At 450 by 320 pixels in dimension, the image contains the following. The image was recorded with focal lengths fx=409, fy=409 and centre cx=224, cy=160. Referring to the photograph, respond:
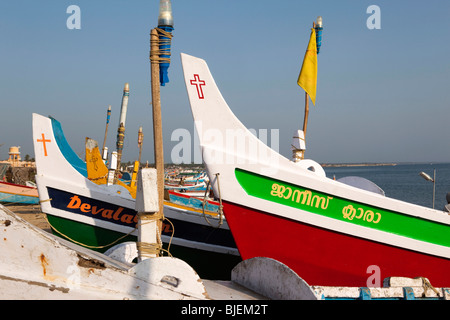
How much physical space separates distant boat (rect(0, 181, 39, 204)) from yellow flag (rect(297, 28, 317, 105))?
55.6 ft

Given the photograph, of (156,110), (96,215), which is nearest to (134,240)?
(96,215)

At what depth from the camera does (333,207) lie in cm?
643

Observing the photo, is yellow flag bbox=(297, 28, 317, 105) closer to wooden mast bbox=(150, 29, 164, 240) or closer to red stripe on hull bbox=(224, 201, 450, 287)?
red stripe on hull bbox=(224, 201, 450, 287)

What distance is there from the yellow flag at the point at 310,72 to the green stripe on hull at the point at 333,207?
2.65 m

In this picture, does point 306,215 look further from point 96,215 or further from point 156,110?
point 96,215

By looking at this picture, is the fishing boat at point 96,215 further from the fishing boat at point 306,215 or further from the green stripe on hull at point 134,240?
the fishing boat at point 306,215

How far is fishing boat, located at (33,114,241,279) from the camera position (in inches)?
316

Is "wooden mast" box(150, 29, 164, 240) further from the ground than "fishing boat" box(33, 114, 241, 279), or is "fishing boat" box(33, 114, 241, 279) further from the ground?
"wooden mast" box(150, 29, 164, 240)

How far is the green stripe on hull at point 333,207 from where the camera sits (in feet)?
21.1

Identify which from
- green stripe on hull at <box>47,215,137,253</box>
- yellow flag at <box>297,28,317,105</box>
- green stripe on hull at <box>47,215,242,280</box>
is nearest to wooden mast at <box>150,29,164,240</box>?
green stripe on hull at <box>47,215,242,280</box>

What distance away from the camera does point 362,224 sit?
6.45 m

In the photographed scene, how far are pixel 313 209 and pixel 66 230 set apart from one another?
16.2 feet
